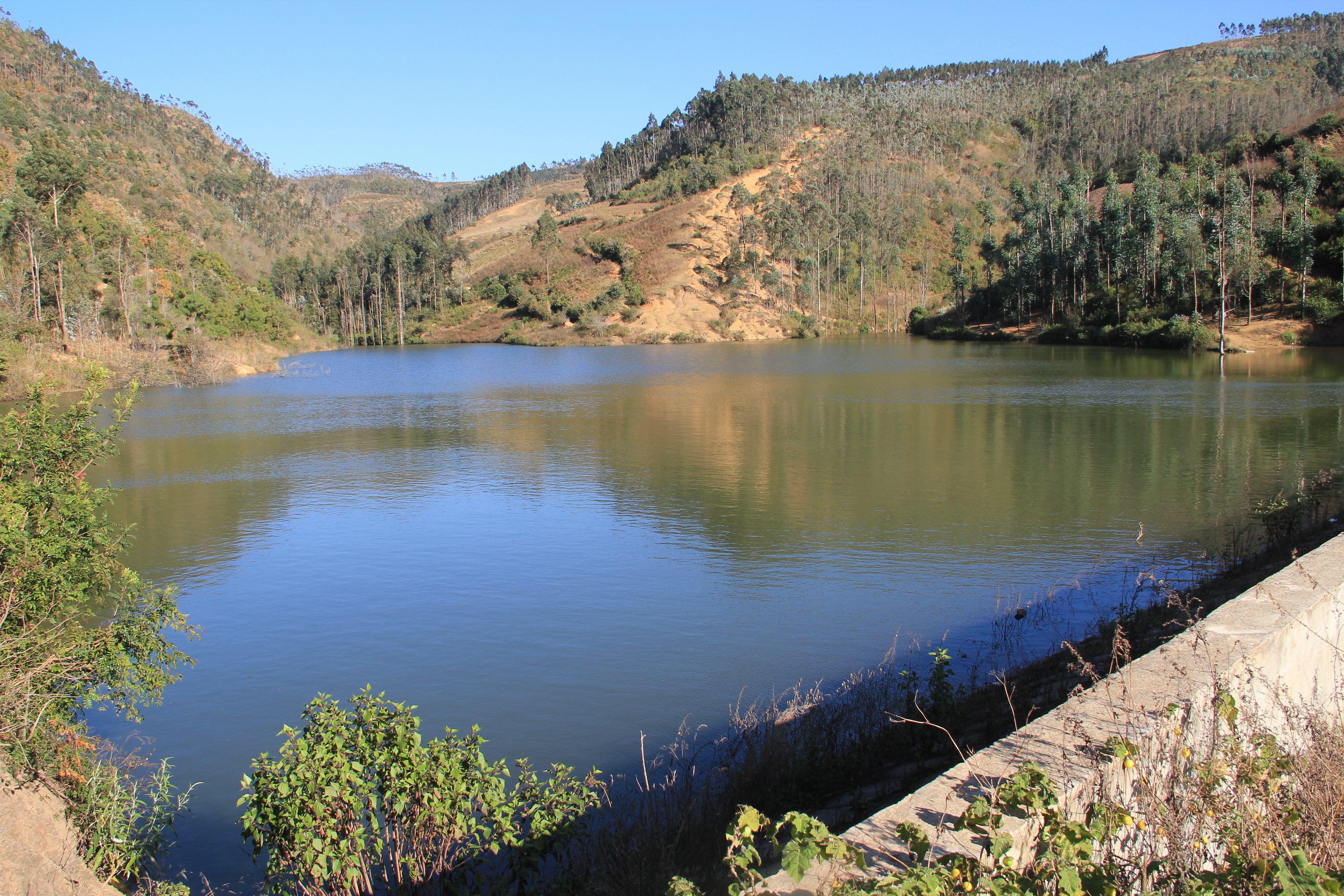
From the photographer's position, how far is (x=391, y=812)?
6098mm

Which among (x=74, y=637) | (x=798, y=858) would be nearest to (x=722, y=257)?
(x=74, y=637)

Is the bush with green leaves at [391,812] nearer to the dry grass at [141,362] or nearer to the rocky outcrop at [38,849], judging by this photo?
the rocky outcrop at [38,849]

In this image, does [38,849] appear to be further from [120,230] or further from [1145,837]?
[120,230]

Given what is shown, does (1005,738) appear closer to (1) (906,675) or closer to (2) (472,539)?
(1) (906,675)

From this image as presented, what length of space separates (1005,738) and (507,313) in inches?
3812

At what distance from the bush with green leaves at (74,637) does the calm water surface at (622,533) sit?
677 mm

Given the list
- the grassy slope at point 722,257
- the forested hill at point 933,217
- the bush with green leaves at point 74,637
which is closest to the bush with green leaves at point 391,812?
the bush with green leaves at point 74,637

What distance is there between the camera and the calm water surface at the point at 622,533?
1054 cm

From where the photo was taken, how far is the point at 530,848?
19.5 ft

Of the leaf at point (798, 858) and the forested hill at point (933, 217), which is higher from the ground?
the forested hill at point (933, 217)

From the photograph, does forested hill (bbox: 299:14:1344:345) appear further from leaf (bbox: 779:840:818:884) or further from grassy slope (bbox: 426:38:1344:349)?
leaf (bbox: 779:840:818:884)

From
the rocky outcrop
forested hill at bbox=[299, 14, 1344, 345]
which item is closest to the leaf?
the rocky outcrop

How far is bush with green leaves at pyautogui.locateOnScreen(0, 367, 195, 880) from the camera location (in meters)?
6.78

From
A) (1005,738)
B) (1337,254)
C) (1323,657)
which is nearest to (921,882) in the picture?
(1005,738)
